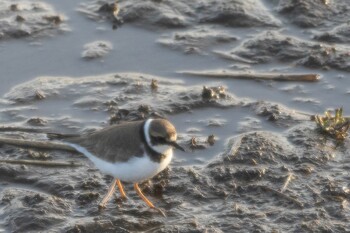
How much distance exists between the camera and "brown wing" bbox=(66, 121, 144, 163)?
23.3ft

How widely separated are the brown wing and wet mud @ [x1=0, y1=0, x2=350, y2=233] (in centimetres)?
41

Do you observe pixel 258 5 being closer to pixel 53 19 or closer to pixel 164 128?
pixel 53 19

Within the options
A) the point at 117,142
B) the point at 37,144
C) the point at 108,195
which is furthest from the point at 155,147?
the point at 37,144

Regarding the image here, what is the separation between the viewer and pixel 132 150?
7.09 meters

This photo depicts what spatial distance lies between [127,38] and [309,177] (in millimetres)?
3192

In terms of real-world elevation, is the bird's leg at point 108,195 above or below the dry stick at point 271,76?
below

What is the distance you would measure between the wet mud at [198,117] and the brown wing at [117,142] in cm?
41

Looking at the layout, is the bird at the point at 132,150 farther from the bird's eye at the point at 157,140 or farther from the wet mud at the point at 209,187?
the wet mud at the point at 209,187

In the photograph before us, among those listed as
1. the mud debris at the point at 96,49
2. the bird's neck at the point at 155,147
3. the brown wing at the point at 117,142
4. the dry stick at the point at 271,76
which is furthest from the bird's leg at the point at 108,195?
the mud debris at the point at 96,49

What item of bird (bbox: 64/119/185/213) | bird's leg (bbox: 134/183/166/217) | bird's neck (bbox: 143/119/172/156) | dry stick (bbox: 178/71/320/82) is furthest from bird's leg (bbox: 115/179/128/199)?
dry stick (bbox: 178/71/320/82)

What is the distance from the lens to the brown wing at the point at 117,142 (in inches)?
279

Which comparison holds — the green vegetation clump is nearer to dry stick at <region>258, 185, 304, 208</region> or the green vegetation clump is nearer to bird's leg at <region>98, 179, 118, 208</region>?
dry stick at <region>258, 185, 304, 208</region>

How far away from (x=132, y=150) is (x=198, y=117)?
1.76m

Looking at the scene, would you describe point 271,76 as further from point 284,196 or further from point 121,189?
point 121,189
